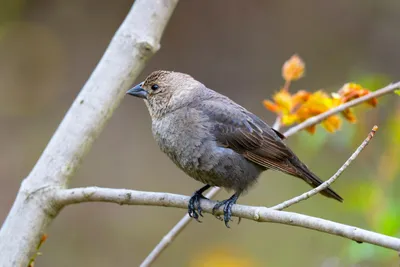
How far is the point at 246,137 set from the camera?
12.2 feet

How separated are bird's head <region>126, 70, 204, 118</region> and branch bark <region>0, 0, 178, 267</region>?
2.19ft

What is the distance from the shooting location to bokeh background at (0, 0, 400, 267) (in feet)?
24.0

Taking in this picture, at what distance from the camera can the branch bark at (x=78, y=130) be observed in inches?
114

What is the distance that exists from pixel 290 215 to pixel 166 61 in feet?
22.0

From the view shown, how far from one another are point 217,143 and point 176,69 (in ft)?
17.6

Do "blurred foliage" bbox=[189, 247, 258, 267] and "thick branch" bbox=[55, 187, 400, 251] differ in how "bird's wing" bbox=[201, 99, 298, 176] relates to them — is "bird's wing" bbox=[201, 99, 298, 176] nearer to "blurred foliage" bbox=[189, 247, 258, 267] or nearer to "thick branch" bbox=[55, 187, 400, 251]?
"thick branch" bbox=[55, 187, 400, 251]

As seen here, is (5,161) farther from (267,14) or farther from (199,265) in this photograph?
(267,14)

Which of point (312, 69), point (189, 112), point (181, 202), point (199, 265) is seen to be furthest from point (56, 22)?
point (181, 202)

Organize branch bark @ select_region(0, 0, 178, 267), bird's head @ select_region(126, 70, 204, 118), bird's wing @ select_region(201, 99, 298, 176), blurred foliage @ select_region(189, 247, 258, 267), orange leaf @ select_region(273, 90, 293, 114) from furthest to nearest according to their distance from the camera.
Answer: blurred foliage @ select_region(189, 247, 258, 267) < bird's head @ select_region(126, 70, 204, 118) < bird's wing @ select_region(201, 99, 298, 176) < orange leaf @ select_region(273, 90, 293, 114) < branch bark @ select_region(0, 0, 178, 267)

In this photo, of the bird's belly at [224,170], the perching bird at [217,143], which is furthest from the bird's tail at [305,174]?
the bird's belly at [224,170]

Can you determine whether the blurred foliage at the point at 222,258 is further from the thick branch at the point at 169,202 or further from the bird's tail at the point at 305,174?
the thick branch at the point at 169,202

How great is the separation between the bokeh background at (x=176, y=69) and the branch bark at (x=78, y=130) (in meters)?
3.64

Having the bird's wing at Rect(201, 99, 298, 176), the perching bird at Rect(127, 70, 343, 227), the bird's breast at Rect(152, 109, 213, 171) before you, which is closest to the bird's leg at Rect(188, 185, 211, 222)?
the perching bird at Rect(127, 70, 343, 227)

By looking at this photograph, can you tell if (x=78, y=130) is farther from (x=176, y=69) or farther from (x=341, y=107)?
(x=176, y=69)
